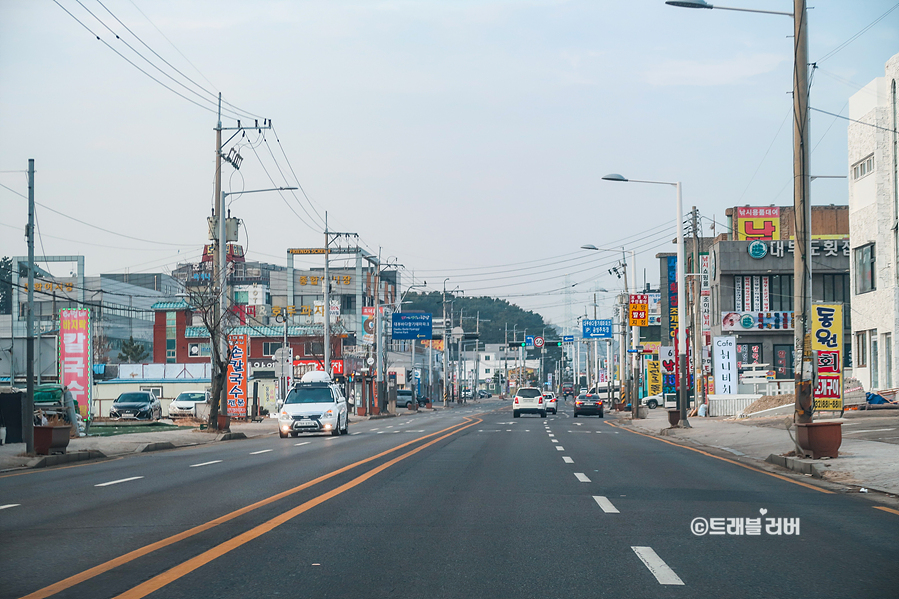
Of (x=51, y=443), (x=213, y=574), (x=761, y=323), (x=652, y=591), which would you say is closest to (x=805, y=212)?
(x=652, y=591)

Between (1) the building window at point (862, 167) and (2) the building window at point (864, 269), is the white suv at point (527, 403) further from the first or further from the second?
(1) the building window at point (862, 167)

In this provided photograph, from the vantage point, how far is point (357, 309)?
108m

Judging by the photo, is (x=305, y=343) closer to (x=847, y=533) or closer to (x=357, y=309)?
(x=357, y=309)

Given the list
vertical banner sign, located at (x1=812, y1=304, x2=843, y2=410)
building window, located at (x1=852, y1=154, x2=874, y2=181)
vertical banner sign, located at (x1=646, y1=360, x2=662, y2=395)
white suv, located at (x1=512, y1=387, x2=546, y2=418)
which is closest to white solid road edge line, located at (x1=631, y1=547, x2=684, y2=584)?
vertical banner sign, located at (x1=812, y1=304, x2=843, y2=410)

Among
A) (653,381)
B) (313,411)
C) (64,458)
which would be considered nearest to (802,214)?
(64,458)

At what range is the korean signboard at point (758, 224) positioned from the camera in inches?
2864

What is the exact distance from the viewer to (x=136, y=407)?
46781 millimetres

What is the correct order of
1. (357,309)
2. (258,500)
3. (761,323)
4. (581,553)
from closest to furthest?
(581,553) < (258,500) < (761,323) < (357,309)

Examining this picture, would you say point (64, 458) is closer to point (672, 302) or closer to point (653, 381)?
point (672, 302)

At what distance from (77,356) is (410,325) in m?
45.1

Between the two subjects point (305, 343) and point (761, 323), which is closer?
point (761, 323)

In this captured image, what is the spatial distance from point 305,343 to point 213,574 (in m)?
86.8

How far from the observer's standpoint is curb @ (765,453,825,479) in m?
17.0

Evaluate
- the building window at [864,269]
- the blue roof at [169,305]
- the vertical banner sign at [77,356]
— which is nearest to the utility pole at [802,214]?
the vertical banner sign at [77,356]
